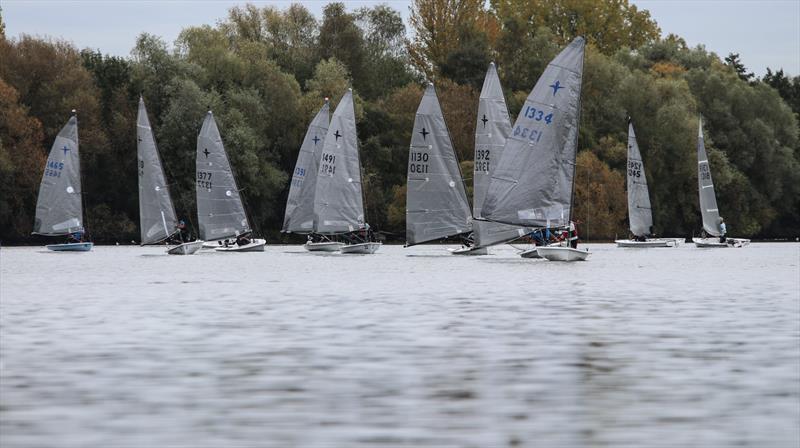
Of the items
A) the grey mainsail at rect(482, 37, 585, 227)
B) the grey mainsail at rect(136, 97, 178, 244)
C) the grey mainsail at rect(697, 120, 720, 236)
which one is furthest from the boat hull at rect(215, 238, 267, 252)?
the grey mainsail at rect(697, 120, 720, 236)

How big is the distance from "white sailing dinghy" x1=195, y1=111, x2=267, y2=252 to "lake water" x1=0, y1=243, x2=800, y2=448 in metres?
50.4

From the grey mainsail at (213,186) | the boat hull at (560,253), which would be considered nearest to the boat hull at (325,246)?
the grey mainsail at (213,186)

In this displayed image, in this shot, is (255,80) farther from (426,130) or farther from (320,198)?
(426,130)

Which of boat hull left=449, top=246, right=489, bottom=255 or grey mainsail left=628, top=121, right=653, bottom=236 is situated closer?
boat hull left=449, top=246, right=489, bottom=255

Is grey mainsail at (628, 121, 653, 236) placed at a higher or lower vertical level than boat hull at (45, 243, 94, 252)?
higher

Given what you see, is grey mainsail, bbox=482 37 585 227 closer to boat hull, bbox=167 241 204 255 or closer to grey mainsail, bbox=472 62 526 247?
grey mainsail, bbox=472 62 526 247

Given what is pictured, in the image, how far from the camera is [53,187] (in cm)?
8950

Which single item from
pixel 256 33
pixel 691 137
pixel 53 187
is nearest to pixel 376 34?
pixel 256 33

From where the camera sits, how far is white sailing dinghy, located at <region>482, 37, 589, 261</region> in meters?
59.7

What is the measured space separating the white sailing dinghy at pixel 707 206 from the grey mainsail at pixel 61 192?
152 ft

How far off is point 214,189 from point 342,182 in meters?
10.1

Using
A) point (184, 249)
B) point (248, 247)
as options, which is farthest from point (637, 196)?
point (184, 249)

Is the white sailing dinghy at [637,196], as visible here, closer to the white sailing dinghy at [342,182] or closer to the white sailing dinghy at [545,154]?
the white sailing dinghy at [342,182]

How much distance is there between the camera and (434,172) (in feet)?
241
